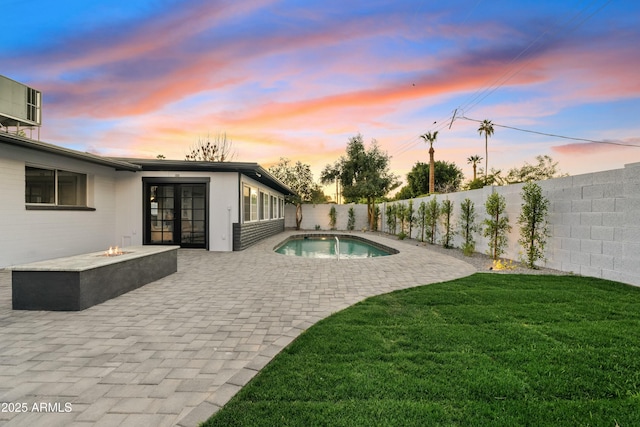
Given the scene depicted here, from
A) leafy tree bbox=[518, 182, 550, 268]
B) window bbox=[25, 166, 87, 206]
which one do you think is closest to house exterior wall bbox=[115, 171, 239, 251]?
window bbox=[25, 166, 87, 206]

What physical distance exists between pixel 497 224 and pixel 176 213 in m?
9.80

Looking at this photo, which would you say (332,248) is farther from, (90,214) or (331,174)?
(90,214)

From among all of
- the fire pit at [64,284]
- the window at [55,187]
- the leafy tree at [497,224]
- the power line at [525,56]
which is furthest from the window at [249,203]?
the power line at [525,56]

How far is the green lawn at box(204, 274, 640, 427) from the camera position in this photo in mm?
1699

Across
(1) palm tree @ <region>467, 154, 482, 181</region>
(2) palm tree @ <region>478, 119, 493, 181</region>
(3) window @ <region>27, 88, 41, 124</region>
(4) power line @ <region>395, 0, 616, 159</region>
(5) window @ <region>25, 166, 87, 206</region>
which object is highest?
(2) palm tree @ <region>478, 119, 493, 181</region>

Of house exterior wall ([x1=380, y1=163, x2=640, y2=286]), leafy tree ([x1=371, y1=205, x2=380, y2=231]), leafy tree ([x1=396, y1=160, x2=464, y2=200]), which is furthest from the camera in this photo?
leafy tree ([x1=396, y1=160, x2=464, y2=200])

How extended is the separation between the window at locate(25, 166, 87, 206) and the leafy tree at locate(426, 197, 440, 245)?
1202 centimetres

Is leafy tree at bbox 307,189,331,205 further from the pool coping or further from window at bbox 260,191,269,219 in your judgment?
window at bbox 260,191,269,219

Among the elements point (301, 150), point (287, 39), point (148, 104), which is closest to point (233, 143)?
point (301, 150)

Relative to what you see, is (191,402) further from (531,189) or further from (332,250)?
(332,250)

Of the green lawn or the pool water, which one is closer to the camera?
the green lawn

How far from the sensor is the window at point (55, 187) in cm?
684

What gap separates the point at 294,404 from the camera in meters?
1.79

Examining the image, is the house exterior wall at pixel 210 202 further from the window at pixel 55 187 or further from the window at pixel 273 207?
the window at pixel 273 207
